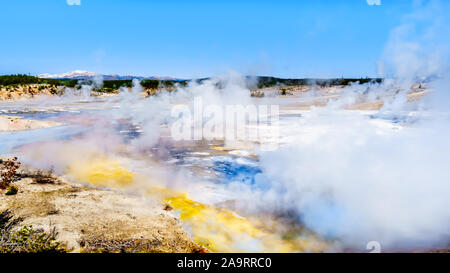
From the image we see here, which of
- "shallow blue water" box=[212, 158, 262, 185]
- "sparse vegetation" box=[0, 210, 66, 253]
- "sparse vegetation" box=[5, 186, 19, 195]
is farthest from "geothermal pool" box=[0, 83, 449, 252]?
"sparse vegetation" box=[0, 210, 66, 253]

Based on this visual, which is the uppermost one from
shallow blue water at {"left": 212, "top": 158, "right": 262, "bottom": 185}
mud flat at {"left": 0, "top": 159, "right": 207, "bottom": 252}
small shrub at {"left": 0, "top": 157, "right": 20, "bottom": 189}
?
small shrub at {"left": 0, "top": 157, "right": 20, "bottom": 189}

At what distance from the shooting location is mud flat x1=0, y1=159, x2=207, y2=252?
15.4ft

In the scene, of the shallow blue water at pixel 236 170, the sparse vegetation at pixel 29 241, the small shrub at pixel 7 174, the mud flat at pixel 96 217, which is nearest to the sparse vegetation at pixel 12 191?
the mud flat at pixel 96 217

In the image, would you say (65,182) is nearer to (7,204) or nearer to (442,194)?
(7,204)

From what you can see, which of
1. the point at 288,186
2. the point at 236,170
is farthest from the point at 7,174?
the point at 288,186

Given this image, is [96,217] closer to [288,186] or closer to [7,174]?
[7,174]

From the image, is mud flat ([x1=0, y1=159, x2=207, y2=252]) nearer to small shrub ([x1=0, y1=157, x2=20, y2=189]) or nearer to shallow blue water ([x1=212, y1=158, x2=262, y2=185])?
small shrub ([x1=0, y1=157, x2=20, y2=189])

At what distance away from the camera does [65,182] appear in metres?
7.61

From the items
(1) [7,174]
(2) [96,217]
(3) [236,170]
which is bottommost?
(2) [96,217]

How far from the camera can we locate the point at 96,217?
561cm

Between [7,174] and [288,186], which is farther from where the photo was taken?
[7,174]

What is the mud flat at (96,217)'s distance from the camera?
4.70 meters
